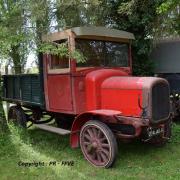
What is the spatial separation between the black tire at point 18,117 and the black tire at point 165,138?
3378 millimetres

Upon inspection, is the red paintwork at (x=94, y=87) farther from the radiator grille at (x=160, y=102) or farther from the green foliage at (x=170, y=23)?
the green foliage at (x=170, y=23)

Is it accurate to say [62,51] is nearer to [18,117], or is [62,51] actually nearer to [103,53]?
[103,53]

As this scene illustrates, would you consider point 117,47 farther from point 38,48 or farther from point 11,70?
point 11,70

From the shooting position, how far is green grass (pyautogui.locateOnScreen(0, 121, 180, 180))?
241 inches

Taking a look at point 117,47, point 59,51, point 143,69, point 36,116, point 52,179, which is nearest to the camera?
point 52,179

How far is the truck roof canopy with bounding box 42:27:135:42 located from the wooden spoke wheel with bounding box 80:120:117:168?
1739mm

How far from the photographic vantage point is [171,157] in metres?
7.03

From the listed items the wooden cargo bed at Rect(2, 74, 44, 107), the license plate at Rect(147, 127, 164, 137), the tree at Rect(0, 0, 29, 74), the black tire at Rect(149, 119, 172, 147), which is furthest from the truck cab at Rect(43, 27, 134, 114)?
the black tire at Rect(149, 119, 172, 147)

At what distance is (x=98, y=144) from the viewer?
6.59m

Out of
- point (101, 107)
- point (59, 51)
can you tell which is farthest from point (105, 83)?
point (59, 51)

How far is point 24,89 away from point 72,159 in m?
2.73

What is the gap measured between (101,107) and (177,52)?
5.62m

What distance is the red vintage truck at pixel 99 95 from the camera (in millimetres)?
6445

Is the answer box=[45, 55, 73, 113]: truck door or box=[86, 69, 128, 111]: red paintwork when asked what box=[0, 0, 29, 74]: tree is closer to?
box=[45, 55, 73, 113]: truck door
